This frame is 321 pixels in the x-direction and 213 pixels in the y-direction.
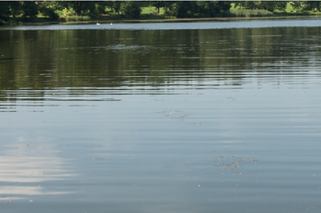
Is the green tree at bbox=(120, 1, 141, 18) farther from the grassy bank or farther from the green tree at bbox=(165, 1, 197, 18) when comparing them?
the green tree at bbox=(165, 1, 197, 18)

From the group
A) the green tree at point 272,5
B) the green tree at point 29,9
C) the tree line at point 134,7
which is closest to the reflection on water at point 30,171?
the green tree at point 29,9

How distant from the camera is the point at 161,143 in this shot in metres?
8.84

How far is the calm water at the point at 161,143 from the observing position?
622cm

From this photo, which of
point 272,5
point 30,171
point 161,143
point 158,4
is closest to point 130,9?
point 158,4

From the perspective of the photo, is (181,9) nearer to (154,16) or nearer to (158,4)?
(154,16)

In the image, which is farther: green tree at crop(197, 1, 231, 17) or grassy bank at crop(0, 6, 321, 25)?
green tree at crop(197, 1, 231, 17)

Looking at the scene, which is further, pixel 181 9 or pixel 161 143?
pixel 181 9

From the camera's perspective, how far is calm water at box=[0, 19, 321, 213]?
6219 mm

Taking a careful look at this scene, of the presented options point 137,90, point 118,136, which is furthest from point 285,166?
point 137,90

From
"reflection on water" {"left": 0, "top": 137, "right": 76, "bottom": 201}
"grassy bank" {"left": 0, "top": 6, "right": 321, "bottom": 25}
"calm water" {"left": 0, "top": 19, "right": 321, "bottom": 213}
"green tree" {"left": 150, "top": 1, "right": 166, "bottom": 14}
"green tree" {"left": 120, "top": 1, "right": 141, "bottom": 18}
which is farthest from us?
"green tree" {"left": 150, "top": 1, "right": 166, "bottom": 14}

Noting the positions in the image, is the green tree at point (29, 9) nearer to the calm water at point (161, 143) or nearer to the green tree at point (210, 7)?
the green tree at point (210, 7)

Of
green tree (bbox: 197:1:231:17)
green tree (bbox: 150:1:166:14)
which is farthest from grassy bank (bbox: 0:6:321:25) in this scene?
green tree (bbox: 150:1:166:14)

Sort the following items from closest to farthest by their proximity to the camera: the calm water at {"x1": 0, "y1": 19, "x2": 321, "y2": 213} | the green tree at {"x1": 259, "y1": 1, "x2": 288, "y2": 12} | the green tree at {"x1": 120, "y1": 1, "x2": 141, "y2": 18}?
the calm water at {"x1": 0, "y1": 19, "x2": 321, "y2": 213}
the green tree at {"x1": 120, "y1": 1, "x2": 141, "y2": 18}
the green tree at {"x1": 259, "y1": 1, "x2": 288, "y2": 12}

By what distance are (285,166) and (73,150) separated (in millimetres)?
3731
